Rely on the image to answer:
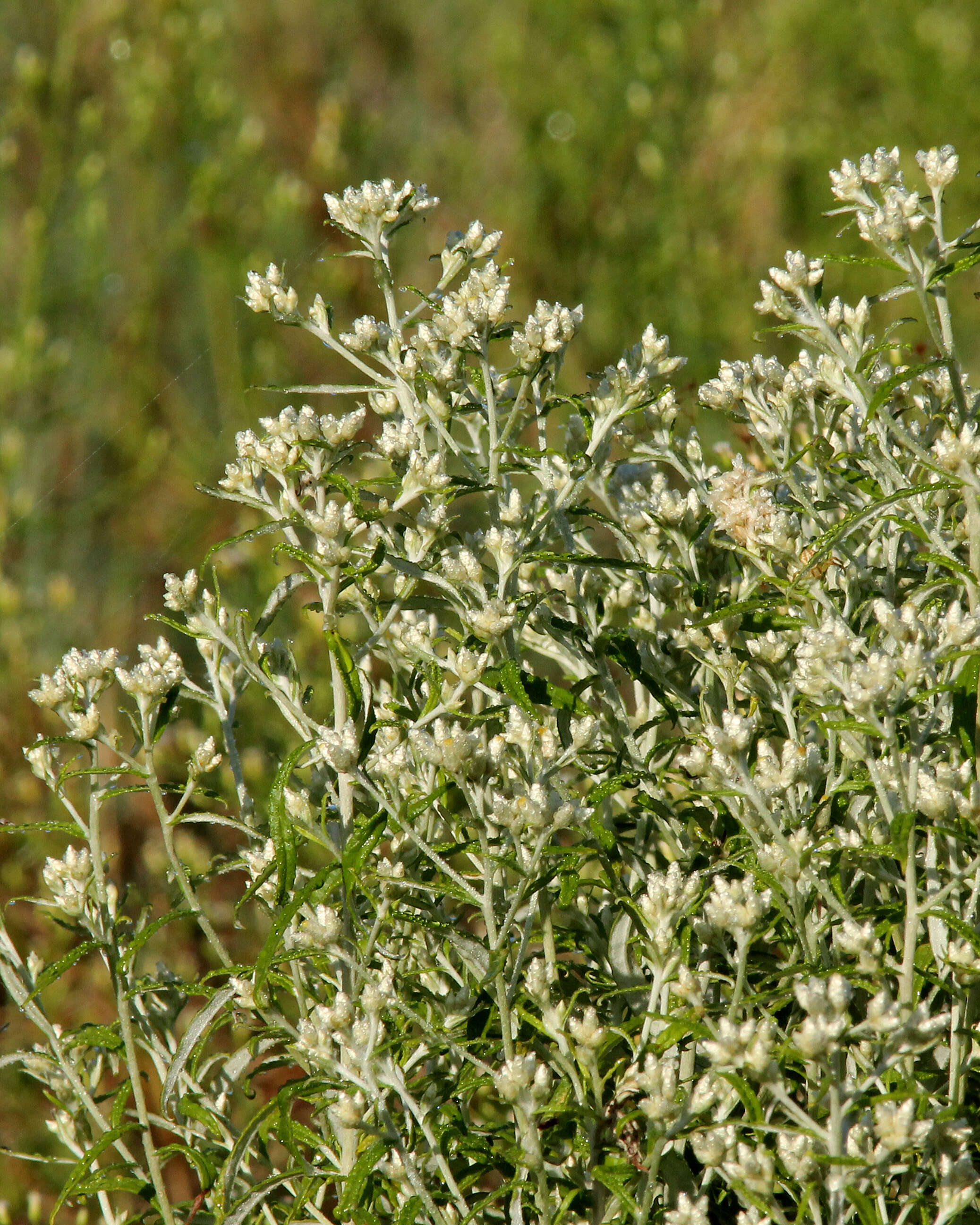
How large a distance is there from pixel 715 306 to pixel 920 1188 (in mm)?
4207

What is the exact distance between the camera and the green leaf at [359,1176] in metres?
1.14

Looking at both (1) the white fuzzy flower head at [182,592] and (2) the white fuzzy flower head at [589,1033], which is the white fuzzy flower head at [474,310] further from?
(2) the white fuzzy flower head at [589,1033]

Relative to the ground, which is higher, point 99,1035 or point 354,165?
point 354,165

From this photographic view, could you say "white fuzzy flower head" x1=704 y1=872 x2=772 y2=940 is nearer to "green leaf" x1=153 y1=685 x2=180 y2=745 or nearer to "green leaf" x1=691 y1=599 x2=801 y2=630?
"green leaf" x1=691 y1=599 x2=801 y2=630

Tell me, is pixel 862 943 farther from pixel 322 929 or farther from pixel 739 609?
pixel 322 929

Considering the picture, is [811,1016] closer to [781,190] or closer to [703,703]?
[703,703]

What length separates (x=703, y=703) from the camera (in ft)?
4.70

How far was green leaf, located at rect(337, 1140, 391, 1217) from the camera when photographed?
3.73ft

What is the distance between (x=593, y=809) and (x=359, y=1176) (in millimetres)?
439

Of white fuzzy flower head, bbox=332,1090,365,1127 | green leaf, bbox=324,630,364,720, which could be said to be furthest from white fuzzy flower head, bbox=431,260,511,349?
white fuzzy flower head, bbox=332,1090,365,1127

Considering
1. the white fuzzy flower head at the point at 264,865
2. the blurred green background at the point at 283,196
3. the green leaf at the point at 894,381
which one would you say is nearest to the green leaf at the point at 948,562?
the green leaf at the point at 894,381

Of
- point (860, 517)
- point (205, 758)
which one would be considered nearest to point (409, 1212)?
point (205, 758)

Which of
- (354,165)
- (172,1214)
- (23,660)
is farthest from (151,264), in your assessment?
(172,1214)

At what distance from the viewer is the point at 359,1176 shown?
1140mm
